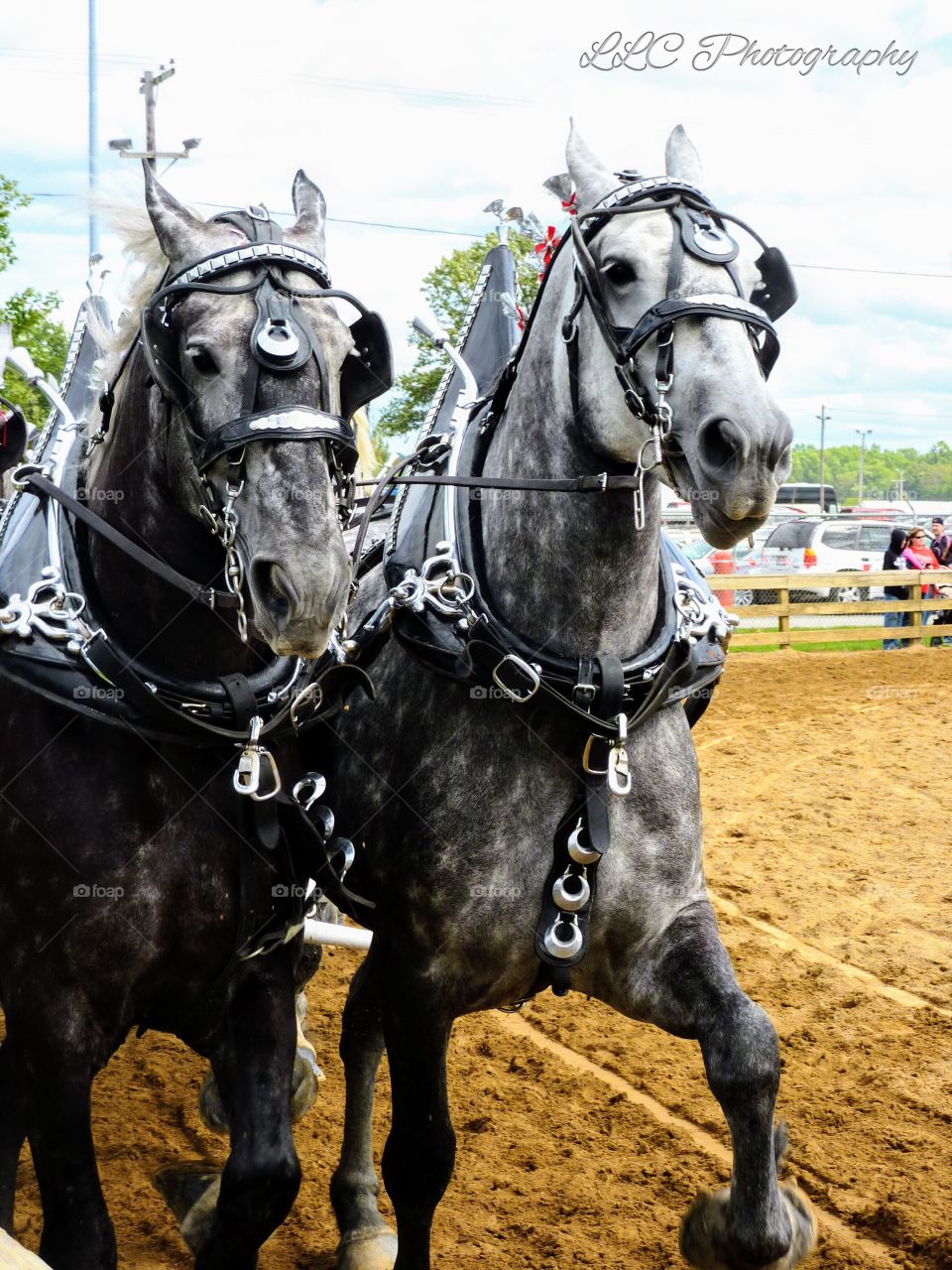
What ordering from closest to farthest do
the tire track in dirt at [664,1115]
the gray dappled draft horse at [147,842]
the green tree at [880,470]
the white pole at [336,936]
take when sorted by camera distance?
the gray dappled draft horse at [147,842] → the tire track in dirt at [664,1115] → the white pole at [336,936] → the green tree at [880,470]

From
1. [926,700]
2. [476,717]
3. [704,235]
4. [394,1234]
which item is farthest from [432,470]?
[926,700]

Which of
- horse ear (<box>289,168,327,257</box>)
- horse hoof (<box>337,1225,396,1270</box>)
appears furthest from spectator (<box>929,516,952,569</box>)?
horse ear (<box>289,168,327,257</box>)

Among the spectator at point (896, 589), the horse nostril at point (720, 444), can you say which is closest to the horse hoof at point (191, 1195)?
the horse nostril at point (720, 444)

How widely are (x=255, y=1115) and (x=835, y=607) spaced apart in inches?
592

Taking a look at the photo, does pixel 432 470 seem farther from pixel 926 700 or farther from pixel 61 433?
pixel 926 700

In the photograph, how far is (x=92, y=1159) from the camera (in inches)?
112

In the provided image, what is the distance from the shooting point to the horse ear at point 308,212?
9.61 ft

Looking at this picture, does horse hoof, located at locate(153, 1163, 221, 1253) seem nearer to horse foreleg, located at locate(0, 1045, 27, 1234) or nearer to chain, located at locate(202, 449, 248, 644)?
horse foreleg, located at locate(0, 1045, 27, 1234)

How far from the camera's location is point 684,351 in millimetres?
2754

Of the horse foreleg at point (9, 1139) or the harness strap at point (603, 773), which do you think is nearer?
the harness strap at point (603, 773)

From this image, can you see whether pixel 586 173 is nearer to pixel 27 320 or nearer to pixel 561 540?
A: pixel 561 540

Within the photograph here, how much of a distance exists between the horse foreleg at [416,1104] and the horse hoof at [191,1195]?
476 mm

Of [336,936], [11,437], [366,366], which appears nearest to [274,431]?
[366,366]

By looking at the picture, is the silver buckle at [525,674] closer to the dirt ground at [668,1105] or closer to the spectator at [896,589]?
the dirt ground at [668,1105]
